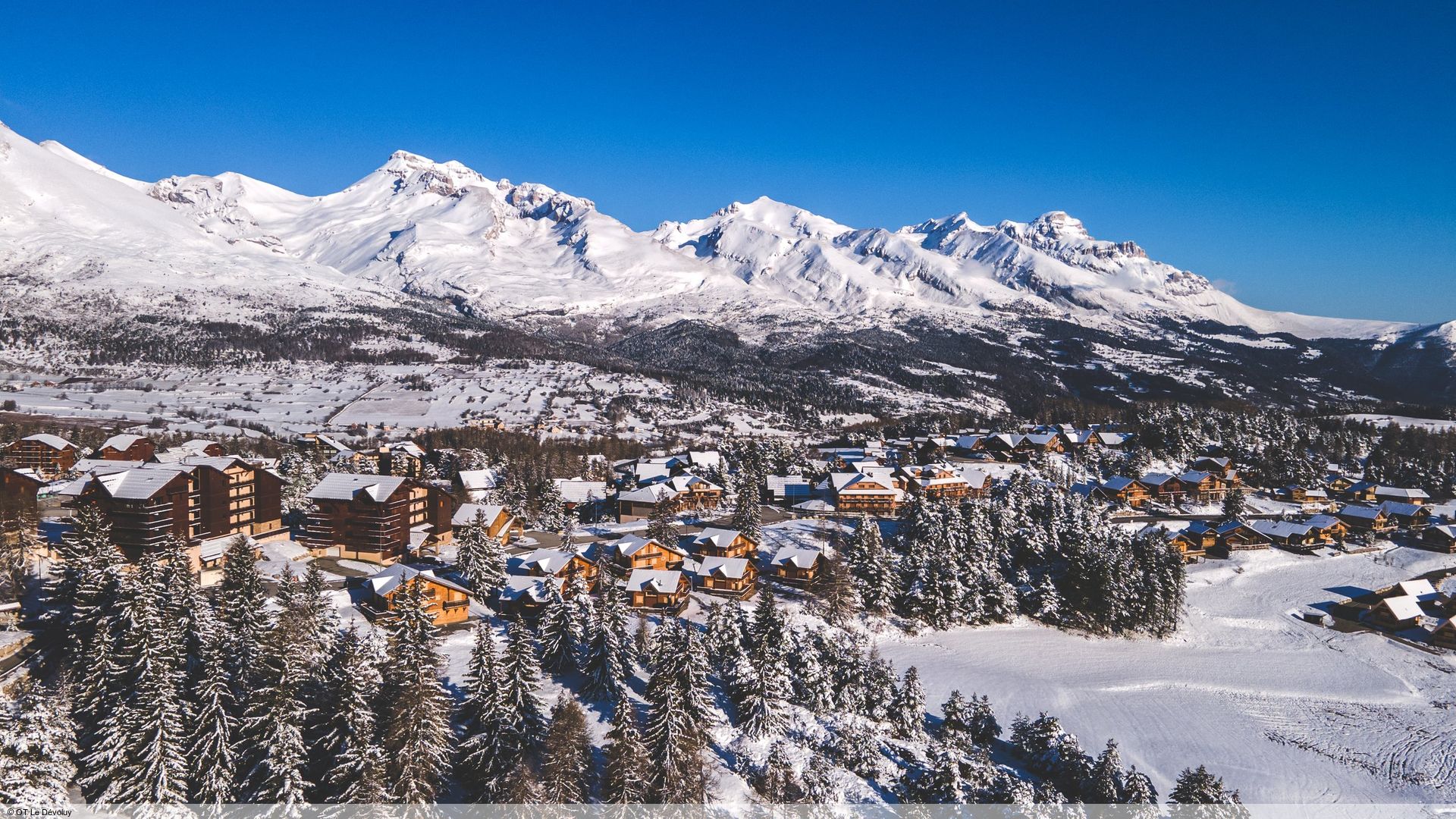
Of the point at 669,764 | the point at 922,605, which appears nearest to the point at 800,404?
the point at 922,605

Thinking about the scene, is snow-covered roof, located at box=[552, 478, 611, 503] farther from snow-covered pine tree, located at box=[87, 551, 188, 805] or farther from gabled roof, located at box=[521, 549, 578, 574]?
snow-covered pine tree, located at box=[87, 551, 188, 805]

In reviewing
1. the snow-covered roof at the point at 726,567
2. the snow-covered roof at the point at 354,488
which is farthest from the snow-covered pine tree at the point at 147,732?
the snow-covered roof at the point at 726,567

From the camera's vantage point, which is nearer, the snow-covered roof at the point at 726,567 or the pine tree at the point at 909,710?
the pine tree at the point at 909,710

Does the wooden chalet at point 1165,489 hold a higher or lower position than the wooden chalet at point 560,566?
higher

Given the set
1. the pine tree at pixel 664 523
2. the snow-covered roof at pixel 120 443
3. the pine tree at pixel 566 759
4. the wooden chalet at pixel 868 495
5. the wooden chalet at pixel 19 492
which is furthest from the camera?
the wooden chalet at pixel 868 495

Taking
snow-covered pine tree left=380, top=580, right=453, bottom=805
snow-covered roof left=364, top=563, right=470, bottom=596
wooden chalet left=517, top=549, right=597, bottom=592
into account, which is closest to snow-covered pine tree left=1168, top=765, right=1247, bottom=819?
snow-covered pine tree left=380, top=580, right=453, bottom=805

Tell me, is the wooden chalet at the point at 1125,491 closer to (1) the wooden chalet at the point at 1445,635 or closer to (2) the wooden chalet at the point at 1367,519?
(2) the wooden chalet at the point at 1367,519

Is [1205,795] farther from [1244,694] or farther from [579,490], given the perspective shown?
[579,490]
